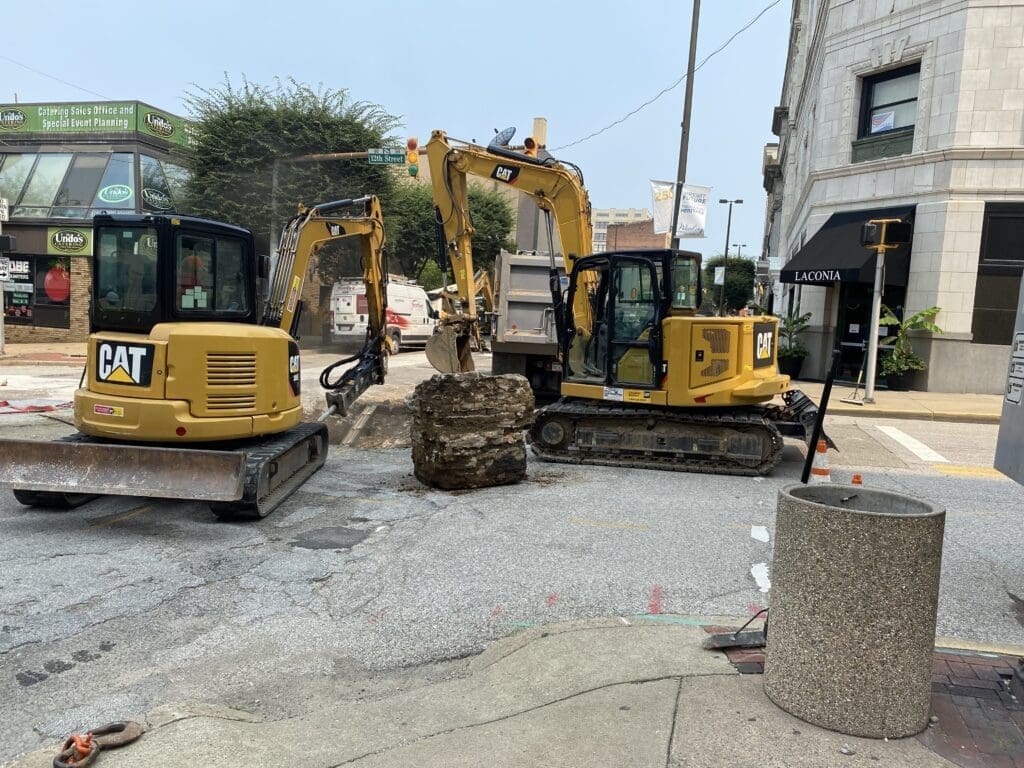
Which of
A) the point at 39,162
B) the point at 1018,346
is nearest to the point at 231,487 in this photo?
the point at 1018,346

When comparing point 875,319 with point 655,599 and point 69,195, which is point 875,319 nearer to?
point 655,599

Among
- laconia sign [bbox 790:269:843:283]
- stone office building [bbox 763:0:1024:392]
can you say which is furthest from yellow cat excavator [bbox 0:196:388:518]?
stone office building [bbox 763:0:1024:392]

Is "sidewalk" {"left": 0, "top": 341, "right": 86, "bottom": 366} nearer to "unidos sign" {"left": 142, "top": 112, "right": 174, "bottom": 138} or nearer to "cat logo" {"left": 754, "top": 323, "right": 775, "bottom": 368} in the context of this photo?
"unidos sign" {"left": 142, "top": 112, "right": 174, "bottom": 138}

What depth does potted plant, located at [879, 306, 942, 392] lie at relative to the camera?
16.7 m

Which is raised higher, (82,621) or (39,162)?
(39,162)

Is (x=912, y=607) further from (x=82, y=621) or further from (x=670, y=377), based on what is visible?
(x=670, y=377)

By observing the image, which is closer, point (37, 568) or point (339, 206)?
point (37, 568)

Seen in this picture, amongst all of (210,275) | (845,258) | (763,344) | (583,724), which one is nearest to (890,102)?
(845,258)

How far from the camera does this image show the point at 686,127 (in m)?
16.9

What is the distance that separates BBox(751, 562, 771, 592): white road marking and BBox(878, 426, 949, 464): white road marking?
19.5ft

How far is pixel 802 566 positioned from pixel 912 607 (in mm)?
428

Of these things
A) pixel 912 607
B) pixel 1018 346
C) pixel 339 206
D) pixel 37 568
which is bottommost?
pixel 37 568

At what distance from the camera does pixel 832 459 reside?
406 inches

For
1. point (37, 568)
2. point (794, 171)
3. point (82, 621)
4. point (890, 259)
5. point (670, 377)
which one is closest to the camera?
point (82, 621)
